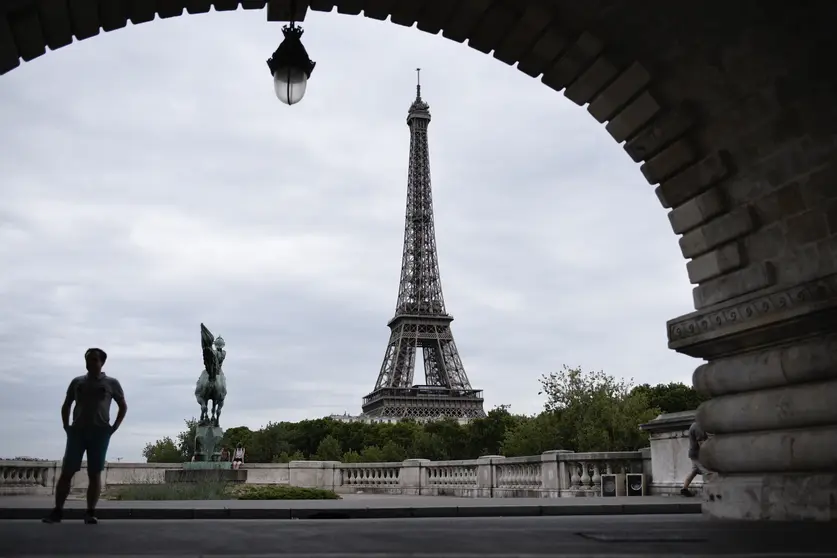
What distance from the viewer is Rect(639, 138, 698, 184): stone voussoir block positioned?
32.0 ft

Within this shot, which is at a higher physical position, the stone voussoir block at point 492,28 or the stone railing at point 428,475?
the stone voussoir block at point 492,28

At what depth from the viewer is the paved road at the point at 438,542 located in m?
5.61

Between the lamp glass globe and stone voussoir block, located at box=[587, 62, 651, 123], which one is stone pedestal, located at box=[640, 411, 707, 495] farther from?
the lamp glass globe

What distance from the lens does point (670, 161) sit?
391 inches

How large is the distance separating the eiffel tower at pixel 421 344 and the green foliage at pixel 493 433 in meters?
3.39

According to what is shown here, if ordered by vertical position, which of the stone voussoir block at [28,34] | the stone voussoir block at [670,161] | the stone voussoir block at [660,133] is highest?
the stone voussoir block at [28,34]

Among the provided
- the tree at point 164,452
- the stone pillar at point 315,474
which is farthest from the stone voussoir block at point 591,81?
the tree at point 164,452

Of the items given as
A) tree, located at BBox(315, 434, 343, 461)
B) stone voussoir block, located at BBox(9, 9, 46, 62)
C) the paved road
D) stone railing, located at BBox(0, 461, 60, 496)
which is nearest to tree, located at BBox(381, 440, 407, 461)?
tree, located at BBox(315, 434, 343, 461)

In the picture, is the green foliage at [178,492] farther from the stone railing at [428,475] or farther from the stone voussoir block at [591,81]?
the stone voussoir block at [591,81]

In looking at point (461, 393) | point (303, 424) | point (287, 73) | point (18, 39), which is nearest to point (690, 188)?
point (287, 73)

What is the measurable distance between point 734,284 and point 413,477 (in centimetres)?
1981

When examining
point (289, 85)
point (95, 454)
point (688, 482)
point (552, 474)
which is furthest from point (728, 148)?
point (552, 474)

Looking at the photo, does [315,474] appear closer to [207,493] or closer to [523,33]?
[207,493]

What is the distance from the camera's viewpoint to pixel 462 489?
83.3 feet
